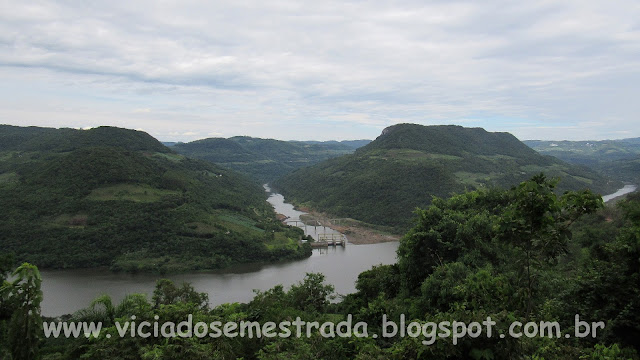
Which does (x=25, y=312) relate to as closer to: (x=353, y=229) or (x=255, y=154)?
(x=353, y=229)

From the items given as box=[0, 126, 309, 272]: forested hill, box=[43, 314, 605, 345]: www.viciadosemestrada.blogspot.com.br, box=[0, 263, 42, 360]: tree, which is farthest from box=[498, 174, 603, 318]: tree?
box=[0, 126, 309, 272]: forested hill

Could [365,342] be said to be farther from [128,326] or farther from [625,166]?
[625,166]

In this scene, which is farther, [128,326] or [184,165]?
[184,165]

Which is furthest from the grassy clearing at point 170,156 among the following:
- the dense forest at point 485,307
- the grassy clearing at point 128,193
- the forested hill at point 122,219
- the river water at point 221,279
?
the dense forest at point 485,307

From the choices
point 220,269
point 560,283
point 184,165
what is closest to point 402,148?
point 184,165

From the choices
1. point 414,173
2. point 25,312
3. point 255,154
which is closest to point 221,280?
point 25,312

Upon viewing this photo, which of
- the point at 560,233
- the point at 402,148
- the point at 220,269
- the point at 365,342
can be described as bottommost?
the point at 220,269
